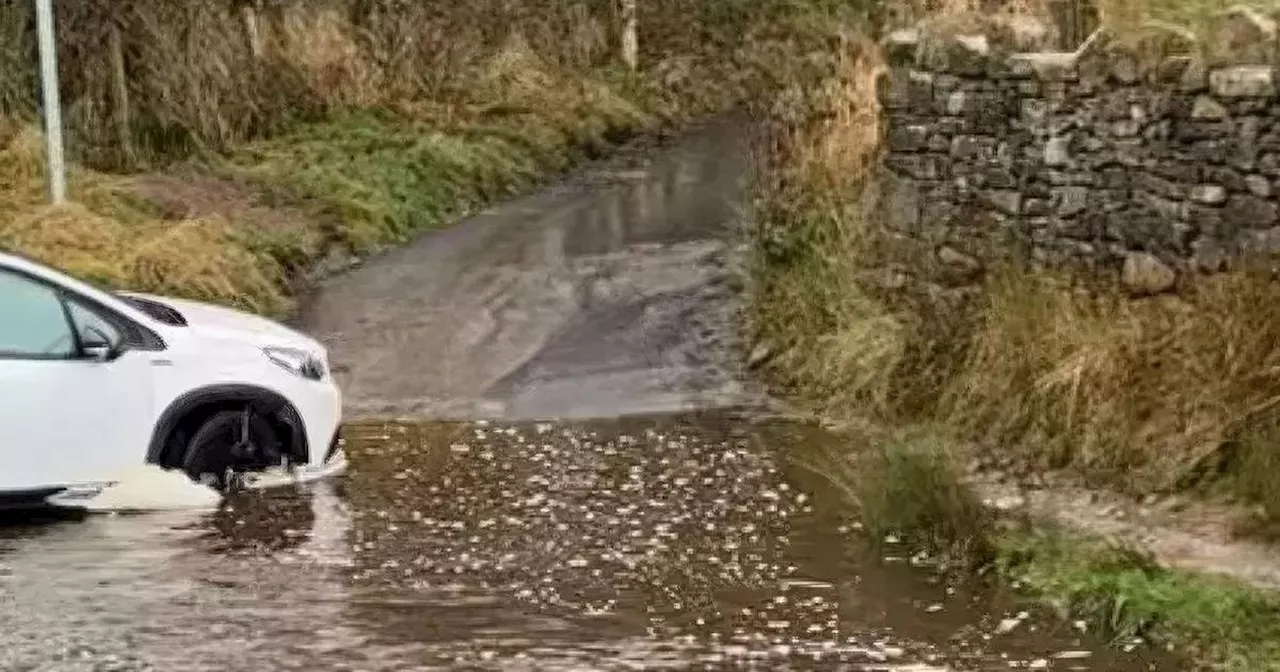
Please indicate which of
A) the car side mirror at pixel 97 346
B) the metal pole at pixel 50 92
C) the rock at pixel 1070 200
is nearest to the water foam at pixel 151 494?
the car side mirror at pixel 97 346

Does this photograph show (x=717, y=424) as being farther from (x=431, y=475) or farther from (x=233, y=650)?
(x=233, y=650)

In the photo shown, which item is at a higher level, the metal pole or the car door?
the metal pole

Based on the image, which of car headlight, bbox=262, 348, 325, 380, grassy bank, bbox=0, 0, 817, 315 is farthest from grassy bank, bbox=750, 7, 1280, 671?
grassy bank, bbox=0, 0, 817, 315

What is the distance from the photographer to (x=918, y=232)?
12.9 meters


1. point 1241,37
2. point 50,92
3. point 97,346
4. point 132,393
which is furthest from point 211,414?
point 50,92

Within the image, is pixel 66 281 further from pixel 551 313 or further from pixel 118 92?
pixel 118 92

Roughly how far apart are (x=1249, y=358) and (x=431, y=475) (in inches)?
178

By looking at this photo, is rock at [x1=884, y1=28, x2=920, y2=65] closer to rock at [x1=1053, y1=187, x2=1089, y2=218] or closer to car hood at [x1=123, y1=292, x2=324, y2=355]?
rock at [x1=1053, y1=187, x2=1089, y2=218]

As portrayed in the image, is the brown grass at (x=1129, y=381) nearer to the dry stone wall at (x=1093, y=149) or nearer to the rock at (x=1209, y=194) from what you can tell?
the dry stone wall at (x=1093, y=149)

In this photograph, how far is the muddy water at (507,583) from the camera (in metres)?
7.66

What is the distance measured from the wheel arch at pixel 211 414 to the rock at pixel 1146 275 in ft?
15.4

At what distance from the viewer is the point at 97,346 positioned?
9773 millimetres

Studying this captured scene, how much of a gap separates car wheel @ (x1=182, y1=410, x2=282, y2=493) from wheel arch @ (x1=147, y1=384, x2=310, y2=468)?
0.15 ft

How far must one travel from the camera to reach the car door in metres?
9.59
